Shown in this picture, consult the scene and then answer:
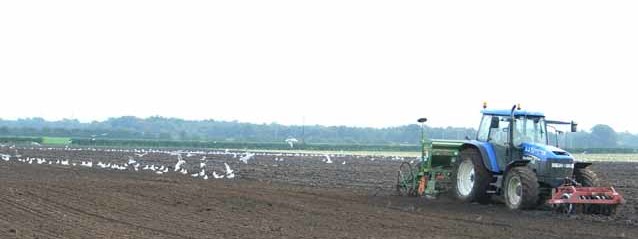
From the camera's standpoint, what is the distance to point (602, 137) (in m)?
85.1

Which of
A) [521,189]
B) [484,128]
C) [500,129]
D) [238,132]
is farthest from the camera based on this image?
[238,132]

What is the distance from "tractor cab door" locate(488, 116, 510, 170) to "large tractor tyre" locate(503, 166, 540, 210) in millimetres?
617

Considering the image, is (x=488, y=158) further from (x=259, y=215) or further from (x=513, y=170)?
(x=259, y=215)

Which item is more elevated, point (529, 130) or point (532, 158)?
point (529, 130)

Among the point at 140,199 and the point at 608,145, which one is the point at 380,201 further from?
the point at 608,145

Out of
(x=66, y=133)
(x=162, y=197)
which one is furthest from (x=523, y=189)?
(x=66, y=133)

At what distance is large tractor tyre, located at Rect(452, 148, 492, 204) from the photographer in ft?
59.9

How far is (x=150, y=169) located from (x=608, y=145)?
213 ft

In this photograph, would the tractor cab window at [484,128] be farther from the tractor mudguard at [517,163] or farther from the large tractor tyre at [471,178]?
the tractor mudguard at [517,163]

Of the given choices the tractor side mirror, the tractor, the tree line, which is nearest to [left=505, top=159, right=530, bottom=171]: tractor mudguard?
the tractor

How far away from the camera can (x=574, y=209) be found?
16125 mm

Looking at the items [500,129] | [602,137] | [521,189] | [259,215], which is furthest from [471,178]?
[602,137]

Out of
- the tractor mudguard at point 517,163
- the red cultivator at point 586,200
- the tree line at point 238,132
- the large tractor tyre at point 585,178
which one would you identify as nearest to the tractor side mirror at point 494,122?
the tractor mudguard at point 517,163

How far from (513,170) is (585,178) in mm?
1474
